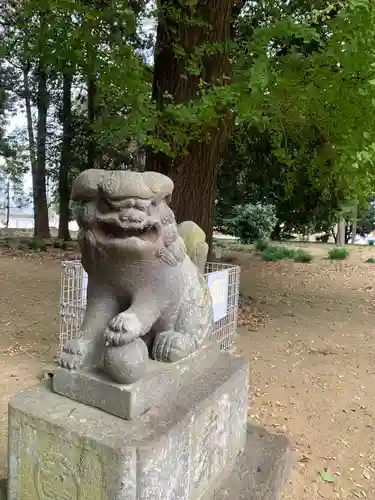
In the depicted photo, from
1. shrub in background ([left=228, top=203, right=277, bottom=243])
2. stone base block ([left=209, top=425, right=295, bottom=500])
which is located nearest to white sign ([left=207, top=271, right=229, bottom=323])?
stone base block ([left=209, top=425, right=295, bottom=500])

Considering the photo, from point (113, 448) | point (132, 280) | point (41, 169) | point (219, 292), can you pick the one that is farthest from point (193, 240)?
point (41, 169)

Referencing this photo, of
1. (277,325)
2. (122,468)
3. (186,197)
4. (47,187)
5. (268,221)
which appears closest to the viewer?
(122,468)

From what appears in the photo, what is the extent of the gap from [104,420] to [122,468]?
0.19m

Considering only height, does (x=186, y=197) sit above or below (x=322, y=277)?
above

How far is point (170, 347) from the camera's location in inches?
70.7

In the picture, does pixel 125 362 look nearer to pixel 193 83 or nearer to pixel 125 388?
pixel 125 388

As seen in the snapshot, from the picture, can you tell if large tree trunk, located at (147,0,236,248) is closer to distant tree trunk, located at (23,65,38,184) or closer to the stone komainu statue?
the stone komainu statue

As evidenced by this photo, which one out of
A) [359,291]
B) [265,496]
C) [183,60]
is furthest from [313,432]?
[359,291]

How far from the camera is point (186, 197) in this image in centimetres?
505

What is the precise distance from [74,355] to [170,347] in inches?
14.2

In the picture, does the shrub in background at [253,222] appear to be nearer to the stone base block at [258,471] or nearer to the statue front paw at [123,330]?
the stone base block at [258,471]

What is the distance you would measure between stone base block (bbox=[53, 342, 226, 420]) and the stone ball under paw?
4cm

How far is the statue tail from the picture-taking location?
7.63 ft

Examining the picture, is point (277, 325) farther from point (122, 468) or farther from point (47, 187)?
point (47, 187)
